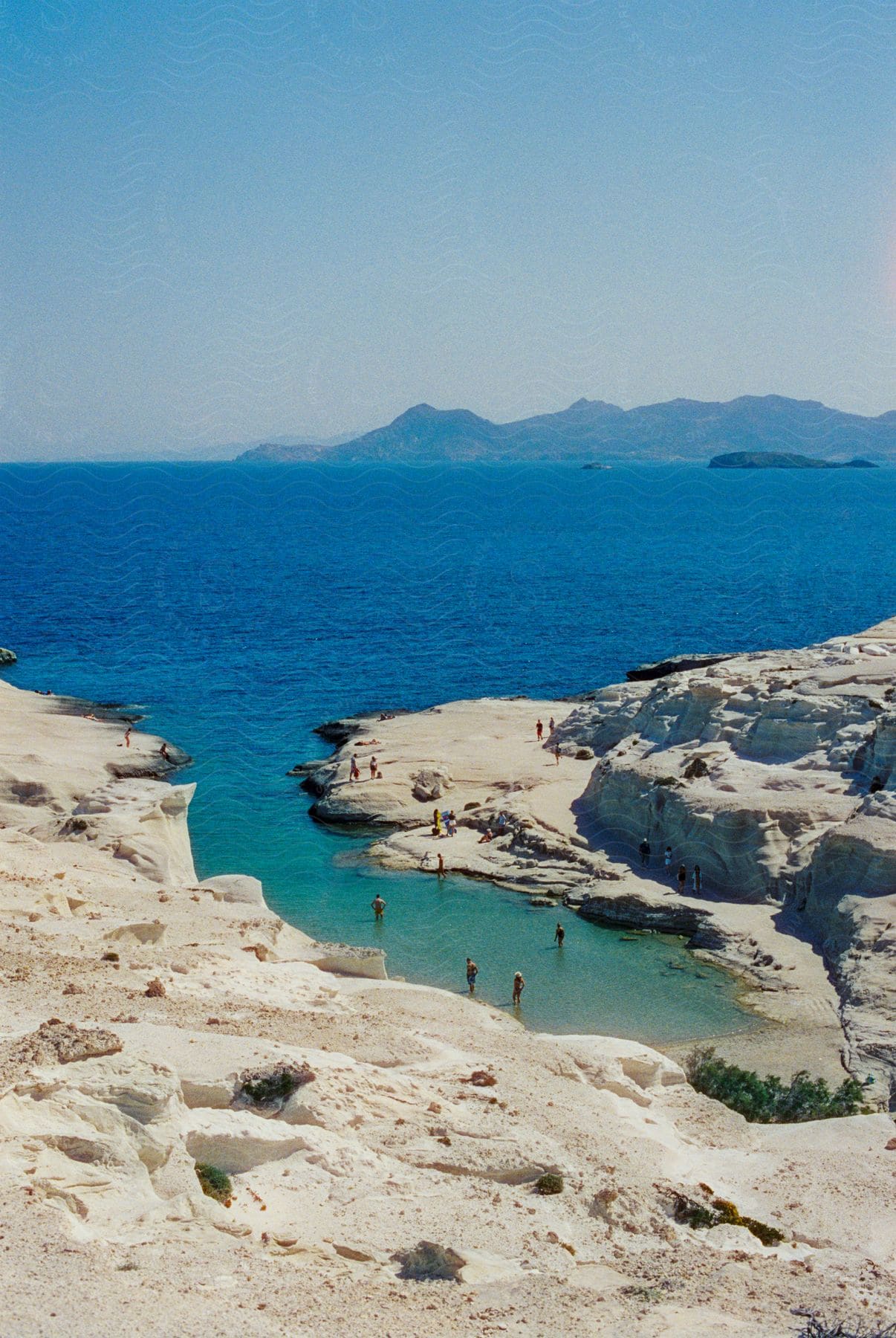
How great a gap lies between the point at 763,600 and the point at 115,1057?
3966 inches

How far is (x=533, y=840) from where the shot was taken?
45.7 m

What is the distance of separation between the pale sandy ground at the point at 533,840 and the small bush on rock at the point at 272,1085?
1394cm

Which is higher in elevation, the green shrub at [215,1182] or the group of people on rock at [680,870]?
Answer: the green shrub at [215,1182]

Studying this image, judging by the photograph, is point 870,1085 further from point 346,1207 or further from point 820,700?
point 820,700

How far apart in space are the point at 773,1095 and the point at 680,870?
1505cm

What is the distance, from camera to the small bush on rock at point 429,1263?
15.7 meters

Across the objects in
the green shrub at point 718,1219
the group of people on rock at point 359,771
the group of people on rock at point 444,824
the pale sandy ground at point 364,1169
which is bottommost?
the group of people on rock at point 444,824

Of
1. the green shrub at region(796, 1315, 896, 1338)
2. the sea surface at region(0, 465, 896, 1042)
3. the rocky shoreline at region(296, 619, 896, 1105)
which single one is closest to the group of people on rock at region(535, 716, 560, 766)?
the rocky shoreline at region(296, 619, 896, 1105)

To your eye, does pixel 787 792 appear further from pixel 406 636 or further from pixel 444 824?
pixel 406 636

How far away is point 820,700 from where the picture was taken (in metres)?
43.8

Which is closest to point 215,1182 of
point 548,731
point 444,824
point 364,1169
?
point 364,1169

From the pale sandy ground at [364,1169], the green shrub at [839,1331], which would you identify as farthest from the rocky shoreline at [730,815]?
the green shrub at [839,1331]

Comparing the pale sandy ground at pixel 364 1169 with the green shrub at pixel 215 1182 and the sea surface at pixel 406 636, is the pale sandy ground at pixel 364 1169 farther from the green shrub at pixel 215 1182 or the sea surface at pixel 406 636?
the sea surface at pixel 406 636

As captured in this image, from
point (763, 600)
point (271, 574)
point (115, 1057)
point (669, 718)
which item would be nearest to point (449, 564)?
point (271, 574)
